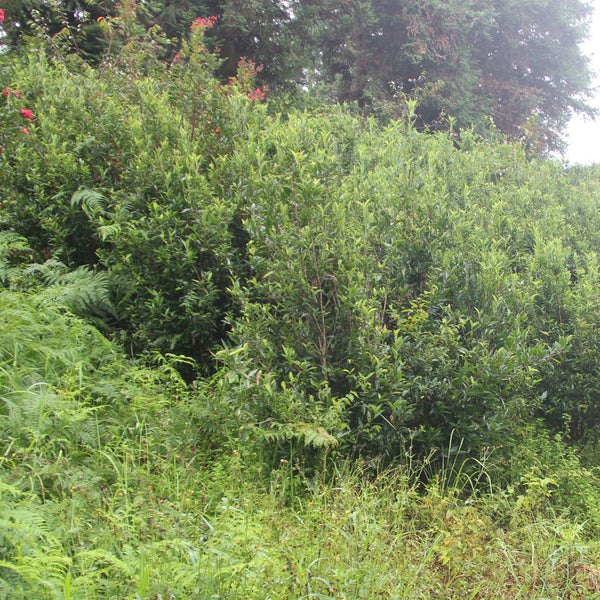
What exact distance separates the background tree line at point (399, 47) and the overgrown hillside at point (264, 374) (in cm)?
478

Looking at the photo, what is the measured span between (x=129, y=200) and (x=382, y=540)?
371 centimetres

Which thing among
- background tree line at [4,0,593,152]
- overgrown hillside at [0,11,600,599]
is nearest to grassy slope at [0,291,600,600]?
overgrown hillside at [0,11,600,599]

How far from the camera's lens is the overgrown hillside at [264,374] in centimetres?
223

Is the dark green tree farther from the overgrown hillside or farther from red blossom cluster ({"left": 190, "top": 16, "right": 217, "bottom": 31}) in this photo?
the overgrown hillside

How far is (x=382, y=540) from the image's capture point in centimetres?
243

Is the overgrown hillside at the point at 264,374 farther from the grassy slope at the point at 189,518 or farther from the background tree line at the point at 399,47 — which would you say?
the background tree line at the point at 399,47

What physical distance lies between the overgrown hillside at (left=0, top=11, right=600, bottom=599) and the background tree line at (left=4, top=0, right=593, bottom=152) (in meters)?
4.78

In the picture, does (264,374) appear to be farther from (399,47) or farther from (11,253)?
(399,47)

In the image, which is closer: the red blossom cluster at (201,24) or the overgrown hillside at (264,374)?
the overgrown hillside at (264,374)

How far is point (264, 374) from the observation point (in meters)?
3.37

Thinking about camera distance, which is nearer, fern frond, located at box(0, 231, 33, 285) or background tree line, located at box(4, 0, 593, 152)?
fern frond, located at box(0, 231, 33, 285)

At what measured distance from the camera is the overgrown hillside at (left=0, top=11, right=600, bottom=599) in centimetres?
223

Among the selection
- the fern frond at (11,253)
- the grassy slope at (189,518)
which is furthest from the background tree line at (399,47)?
the grassy slope at (189,518)

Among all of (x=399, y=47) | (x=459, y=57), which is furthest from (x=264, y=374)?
(x=459, y=57)
